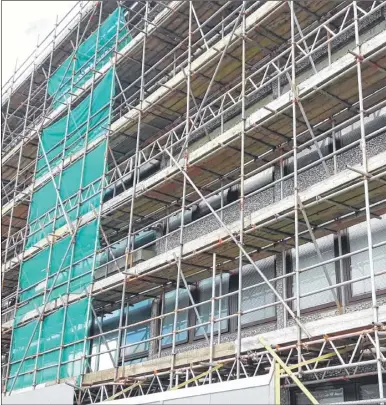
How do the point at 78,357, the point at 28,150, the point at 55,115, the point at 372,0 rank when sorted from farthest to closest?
the point at 28,150 → the point at 55,115 → the point at 78,357 → the point at 372,0

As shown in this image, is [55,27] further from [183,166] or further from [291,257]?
[291,257]

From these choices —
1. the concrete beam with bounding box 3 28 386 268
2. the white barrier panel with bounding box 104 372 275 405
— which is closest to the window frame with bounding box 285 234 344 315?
the concrete beam with bounding box 3 28 386 268

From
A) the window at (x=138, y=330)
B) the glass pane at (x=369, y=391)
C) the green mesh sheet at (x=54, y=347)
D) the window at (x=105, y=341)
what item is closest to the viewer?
the glass pane at (x=369, y=391)

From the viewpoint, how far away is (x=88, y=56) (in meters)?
20.0

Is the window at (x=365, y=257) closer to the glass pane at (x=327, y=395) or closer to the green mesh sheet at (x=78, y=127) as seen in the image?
the glass pane at (x=327, y=395)

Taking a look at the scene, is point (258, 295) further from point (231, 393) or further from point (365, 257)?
point (231, 393)

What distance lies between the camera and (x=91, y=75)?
1916 cm

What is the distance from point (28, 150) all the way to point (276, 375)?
1664 cm

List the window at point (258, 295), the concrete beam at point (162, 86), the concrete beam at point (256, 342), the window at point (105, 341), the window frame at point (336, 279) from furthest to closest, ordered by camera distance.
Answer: the window at point (105, 341) → the concrete beam at point (162, 86) → the window at point (258, 295) → the window frame at point (336, 279) → the concrete beam at point (256, 342)

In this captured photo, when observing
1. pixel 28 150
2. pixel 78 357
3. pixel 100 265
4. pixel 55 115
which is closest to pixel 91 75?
pixel 55 115

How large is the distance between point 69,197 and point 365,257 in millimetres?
9902

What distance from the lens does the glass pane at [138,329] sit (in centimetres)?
1496

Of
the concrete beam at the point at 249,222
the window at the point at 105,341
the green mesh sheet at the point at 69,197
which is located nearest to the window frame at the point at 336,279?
the concrete beam at the point at 249,222

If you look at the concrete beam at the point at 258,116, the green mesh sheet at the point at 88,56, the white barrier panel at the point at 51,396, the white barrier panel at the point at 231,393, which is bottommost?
the white barrier panel at the point at 231,393
